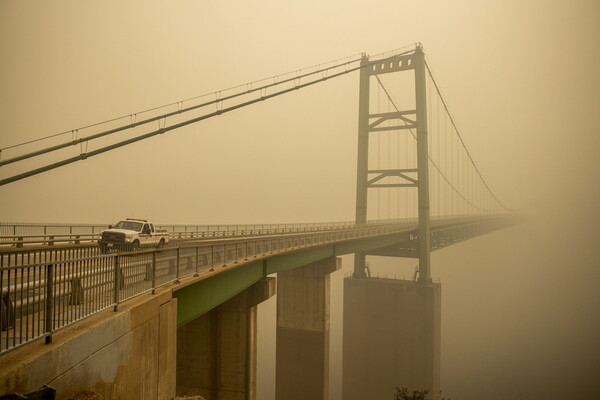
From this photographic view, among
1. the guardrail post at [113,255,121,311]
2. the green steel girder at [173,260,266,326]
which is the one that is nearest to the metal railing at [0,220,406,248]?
the green steel girder at [173,260,266,326]

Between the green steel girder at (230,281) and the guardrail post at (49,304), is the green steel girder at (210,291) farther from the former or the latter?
the guardrail post at (49,304)

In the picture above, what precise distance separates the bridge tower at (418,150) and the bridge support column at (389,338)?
244 cm

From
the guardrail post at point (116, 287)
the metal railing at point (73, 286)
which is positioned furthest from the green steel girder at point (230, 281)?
the guardrail post at point (116, 287)

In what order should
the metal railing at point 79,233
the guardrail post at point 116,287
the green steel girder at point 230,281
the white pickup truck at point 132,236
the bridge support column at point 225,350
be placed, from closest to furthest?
the guardrail post at point 116,287 → the green steel girder at point 230,281 → the metal railing at point 79,233 → the bridge support column at point 225,350 → the white pickup truck at point 132,236

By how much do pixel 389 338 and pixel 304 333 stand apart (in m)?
12.4

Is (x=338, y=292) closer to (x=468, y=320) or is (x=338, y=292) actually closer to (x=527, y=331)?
(x=468, y=320)

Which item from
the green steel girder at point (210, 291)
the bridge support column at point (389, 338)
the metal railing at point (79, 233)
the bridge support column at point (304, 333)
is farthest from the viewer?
the bridge support column at point (389, 338)

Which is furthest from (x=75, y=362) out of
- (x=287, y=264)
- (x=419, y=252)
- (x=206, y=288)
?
(x=419, y=252)

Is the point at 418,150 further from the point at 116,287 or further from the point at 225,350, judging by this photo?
the point at 116,287

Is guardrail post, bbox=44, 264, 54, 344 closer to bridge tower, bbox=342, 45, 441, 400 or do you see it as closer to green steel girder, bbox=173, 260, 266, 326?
green steel girder, bbox=173, 260, 266, 326

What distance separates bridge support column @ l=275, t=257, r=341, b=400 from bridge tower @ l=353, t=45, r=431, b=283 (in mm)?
12920

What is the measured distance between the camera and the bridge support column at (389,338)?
33.9 metres

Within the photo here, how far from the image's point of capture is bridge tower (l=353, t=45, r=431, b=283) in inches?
1581

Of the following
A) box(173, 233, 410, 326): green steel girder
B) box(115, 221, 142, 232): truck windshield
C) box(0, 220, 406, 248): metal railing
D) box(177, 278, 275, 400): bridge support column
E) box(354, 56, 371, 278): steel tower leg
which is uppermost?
box(354, 56, 371, 278): steel tower leg
